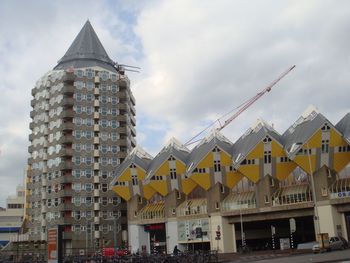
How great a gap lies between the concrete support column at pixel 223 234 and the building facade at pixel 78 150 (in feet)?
76.3

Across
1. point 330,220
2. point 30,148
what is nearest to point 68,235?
point 30,148

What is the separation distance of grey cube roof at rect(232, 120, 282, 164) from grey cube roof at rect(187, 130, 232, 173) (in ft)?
7.40

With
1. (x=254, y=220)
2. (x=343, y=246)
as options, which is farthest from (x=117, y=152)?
(x=343, y=246)

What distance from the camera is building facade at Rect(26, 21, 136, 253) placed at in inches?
3917

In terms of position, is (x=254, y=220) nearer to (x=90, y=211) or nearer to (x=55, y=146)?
(x=90, y=211)

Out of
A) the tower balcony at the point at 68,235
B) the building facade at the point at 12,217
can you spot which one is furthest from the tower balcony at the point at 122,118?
the building facade at the point at 12,217

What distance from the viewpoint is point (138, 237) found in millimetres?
94375

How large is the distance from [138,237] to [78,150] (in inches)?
910

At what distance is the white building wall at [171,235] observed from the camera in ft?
288

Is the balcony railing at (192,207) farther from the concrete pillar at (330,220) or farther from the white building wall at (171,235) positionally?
the concrete pillar at (330,220)

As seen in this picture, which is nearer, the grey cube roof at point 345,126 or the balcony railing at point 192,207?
the grey cube roof at point 345,126

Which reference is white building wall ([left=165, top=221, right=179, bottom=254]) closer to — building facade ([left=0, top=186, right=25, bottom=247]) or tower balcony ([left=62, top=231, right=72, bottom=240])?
tower balcony ([left=62, top=231, right=72, bottom=240])

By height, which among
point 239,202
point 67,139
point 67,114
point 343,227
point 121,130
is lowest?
point 343,227

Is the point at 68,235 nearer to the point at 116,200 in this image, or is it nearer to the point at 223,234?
the point at 116,200
